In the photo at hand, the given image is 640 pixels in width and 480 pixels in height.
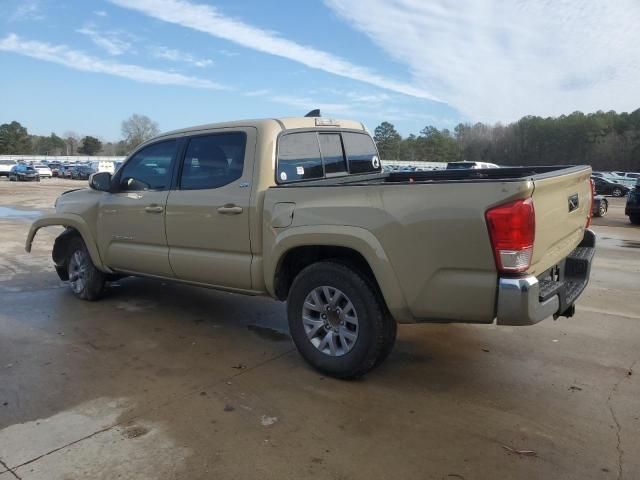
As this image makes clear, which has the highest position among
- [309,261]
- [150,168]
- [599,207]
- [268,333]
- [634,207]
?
[150,168]

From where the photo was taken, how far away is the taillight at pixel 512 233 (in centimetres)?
314

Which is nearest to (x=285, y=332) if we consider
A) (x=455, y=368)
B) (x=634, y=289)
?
(x=455, y=368)

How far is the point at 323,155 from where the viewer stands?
5.08 meters

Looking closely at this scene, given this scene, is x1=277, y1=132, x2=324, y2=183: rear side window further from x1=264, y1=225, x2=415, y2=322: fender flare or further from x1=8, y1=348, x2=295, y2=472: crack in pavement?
x1=8, y1=348, x2=295, y2=472: crack in pavement

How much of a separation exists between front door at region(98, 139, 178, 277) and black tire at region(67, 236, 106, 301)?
1.44 ft

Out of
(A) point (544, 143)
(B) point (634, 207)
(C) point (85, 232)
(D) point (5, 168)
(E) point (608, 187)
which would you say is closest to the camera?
(C) point (85, 232)

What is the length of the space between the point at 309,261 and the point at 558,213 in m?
1.90

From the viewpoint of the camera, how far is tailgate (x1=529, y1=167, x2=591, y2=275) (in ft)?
10.9

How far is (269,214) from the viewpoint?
431 cm

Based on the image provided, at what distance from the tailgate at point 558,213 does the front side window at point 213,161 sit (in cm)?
241

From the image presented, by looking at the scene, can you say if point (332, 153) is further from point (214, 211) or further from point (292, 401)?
point (292, 401)

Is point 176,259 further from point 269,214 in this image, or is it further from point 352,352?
point 352,352

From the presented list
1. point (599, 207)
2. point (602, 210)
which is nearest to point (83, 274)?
point (599, 207)

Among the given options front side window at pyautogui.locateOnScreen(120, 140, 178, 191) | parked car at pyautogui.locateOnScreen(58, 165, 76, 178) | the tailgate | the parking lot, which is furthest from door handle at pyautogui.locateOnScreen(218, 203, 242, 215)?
parked car at pyautogui.locateOnScreen(58, 165, 76, 178)
